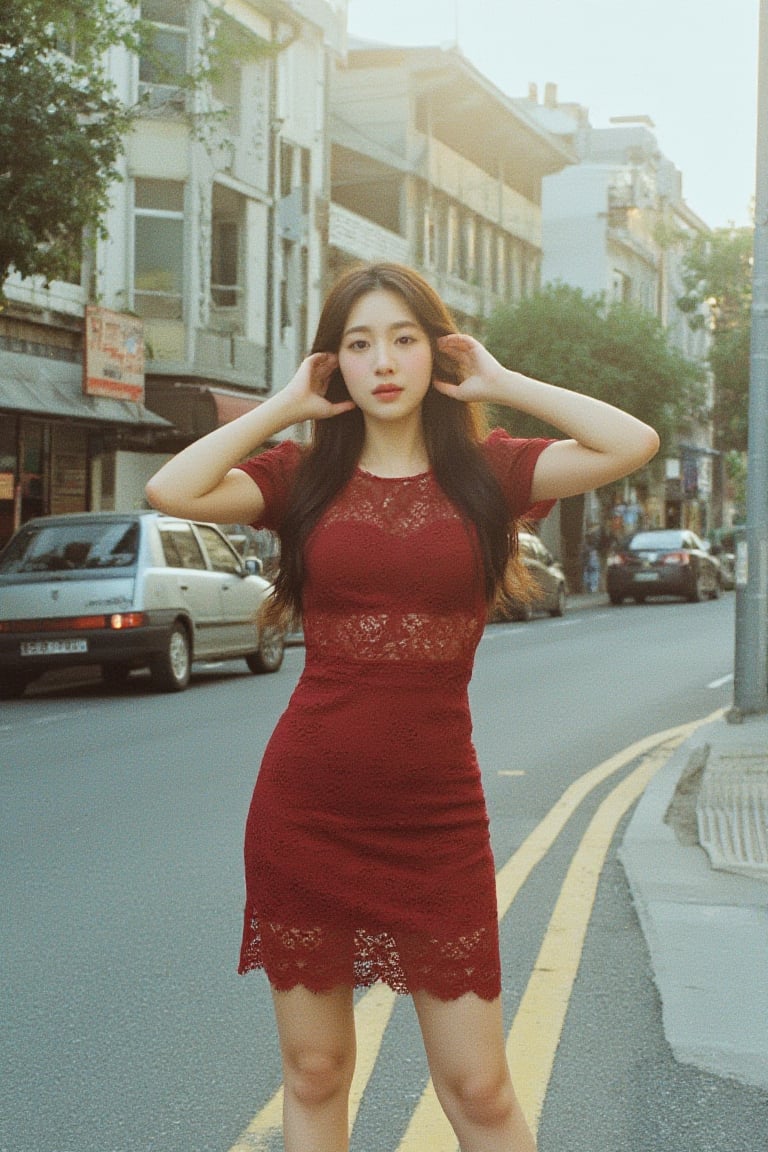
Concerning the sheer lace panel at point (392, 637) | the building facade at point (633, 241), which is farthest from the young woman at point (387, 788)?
the building facade at point (633, 241)

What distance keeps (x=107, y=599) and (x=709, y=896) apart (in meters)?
9.16

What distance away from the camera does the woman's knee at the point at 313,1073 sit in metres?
2.76

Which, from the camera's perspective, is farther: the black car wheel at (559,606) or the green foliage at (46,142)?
the black car wheel at (559,606)

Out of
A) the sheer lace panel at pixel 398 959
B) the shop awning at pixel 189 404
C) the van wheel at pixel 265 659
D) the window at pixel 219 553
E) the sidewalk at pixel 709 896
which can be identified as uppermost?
the shop awning at pixel 189 404

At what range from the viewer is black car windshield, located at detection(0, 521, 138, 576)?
15.0 m

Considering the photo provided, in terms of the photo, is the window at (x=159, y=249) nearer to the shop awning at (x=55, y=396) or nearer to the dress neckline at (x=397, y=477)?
the shop awning at (x=55, y=396)

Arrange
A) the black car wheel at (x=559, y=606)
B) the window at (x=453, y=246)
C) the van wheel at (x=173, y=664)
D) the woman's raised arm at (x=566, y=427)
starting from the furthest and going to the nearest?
the window at (x=453, y=246) < the black car wheel at (x=559, y=606) < the van wheel at (x=173, y=664) < the woman's raised arm at (x=566, y=427)

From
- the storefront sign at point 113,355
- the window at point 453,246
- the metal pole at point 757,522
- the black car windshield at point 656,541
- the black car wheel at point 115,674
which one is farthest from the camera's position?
the window at point 453,246

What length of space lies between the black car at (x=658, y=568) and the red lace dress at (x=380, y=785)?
31.0m

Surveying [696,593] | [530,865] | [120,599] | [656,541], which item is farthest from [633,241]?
[530,865]

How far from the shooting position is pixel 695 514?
224 ft

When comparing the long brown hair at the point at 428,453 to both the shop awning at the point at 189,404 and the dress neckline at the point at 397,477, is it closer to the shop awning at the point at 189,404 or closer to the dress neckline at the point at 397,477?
the dress neckline at the point at 397,477

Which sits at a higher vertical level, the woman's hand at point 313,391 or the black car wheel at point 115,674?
the woman's hand at point 313,391

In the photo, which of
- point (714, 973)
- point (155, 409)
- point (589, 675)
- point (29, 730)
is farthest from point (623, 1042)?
point (155, 409)
